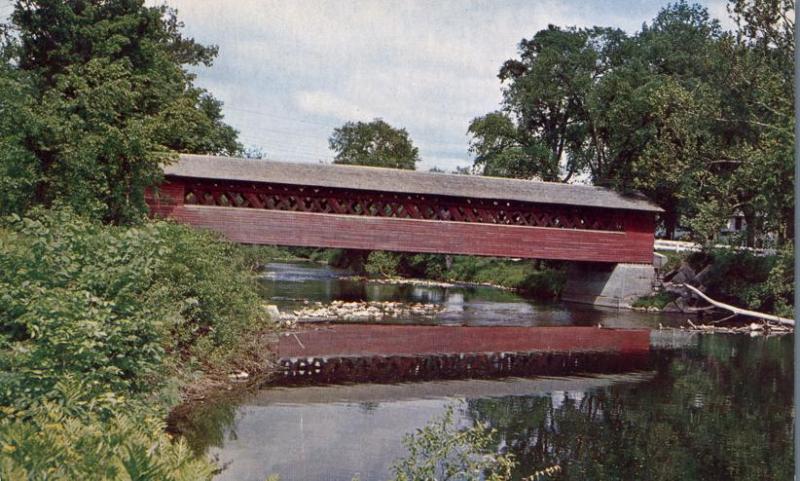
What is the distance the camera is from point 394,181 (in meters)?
22.7

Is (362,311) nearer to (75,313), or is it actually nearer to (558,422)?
(558,422)

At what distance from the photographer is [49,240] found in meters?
5.92

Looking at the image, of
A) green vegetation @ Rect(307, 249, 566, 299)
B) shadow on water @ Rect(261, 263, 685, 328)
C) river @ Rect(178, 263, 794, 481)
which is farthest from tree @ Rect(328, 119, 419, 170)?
river @ Rect(178, 263, 794, 481)

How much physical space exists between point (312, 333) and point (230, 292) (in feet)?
15.5

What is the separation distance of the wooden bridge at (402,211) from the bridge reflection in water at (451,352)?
190 inches

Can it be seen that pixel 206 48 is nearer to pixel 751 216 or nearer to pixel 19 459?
pixel 751 216

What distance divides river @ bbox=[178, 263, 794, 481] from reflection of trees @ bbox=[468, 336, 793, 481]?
20 mm

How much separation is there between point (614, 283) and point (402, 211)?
299 inches

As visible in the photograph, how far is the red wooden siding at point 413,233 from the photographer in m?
20.8

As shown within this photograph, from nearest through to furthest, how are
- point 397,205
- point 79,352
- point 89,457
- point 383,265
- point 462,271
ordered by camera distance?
point 89,457 < point 79,352 < point 397,205 < point 462,271 < point 383,265

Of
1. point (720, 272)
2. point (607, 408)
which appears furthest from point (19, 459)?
point (720, 272)

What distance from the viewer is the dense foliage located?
22.0m

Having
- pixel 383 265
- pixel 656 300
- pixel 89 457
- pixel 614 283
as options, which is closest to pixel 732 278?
pixel 656 300

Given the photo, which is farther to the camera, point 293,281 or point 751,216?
point 293,281
